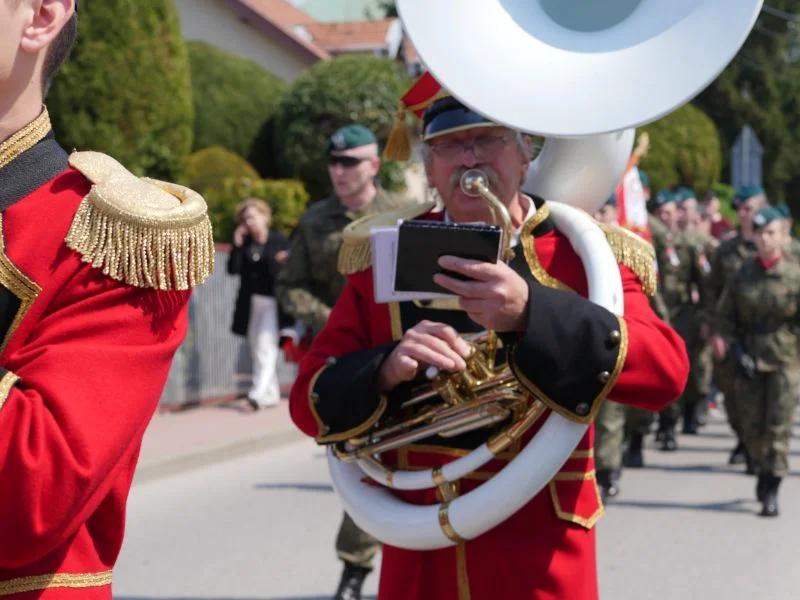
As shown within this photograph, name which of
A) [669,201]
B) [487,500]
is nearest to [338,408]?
[487,500]

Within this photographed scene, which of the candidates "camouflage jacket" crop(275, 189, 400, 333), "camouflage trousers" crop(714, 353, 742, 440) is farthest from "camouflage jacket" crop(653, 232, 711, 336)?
"camouflage jacket" crop(275, 189, 400, 333)

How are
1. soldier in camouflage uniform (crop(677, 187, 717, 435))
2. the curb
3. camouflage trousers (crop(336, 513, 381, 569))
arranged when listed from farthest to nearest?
soldier in camouflage uniform (crop(677, 187, 717, 435))
the curb
camouflage trousers (crop(336, 513, 381, 569))

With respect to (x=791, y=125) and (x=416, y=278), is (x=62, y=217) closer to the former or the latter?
(x=416, y=278)

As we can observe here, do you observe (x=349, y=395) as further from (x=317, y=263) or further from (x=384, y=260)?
(x=317, y=263)

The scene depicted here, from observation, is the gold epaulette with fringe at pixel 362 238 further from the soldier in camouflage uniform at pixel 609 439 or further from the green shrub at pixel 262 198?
the green shrub at pixel 262 198

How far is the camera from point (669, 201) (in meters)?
12.1

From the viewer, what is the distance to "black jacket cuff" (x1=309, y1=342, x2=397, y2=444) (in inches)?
120

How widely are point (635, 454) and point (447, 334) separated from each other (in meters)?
7.35

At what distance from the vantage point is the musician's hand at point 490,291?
2.67 m

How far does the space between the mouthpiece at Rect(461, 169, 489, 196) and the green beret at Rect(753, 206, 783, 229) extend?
6391 mm

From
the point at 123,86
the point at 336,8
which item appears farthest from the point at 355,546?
the point at 336,8

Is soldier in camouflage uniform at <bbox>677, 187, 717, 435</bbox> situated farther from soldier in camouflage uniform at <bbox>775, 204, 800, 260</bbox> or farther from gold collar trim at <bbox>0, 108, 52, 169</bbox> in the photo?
gold collar trim at <bbox>0, 108, 52, 169</bbox>

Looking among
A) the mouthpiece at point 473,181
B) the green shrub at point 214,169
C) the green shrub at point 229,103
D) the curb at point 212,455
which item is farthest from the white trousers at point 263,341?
the green shrub at point 229,103

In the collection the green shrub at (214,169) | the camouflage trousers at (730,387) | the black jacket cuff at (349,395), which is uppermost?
the black jacket cuff at (349,395)
